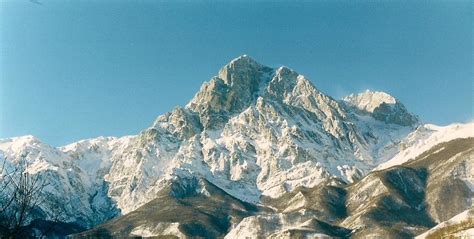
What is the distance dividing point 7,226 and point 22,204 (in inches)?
63.1

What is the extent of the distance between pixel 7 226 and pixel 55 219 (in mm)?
2421

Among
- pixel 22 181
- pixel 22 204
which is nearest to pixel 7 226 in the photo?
pixel 22 204

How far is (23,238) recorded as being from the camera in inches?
1355

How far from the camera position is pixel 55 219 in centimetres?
3106

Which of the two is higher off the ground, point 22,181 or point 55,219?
point 22,181

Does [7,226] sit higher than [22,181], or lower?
lower

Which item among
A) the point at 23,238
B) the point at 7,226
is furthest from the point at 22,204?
the point at 23,238

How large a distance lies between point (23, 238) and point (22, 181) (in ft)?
12.4

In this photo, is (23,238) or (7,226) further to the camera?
(23,238)

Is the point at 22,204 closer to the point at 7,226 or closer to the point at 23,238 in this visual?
the point at 7,226

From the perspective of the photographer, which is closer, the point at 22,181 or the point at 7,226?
the point at 7,226

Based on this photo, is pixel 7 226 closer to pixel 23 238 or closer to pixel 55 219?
pixel 55 219

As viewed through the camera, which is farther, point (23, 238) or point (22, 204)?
point (23, 238)

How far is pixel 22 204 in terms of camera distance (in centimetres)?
3073
